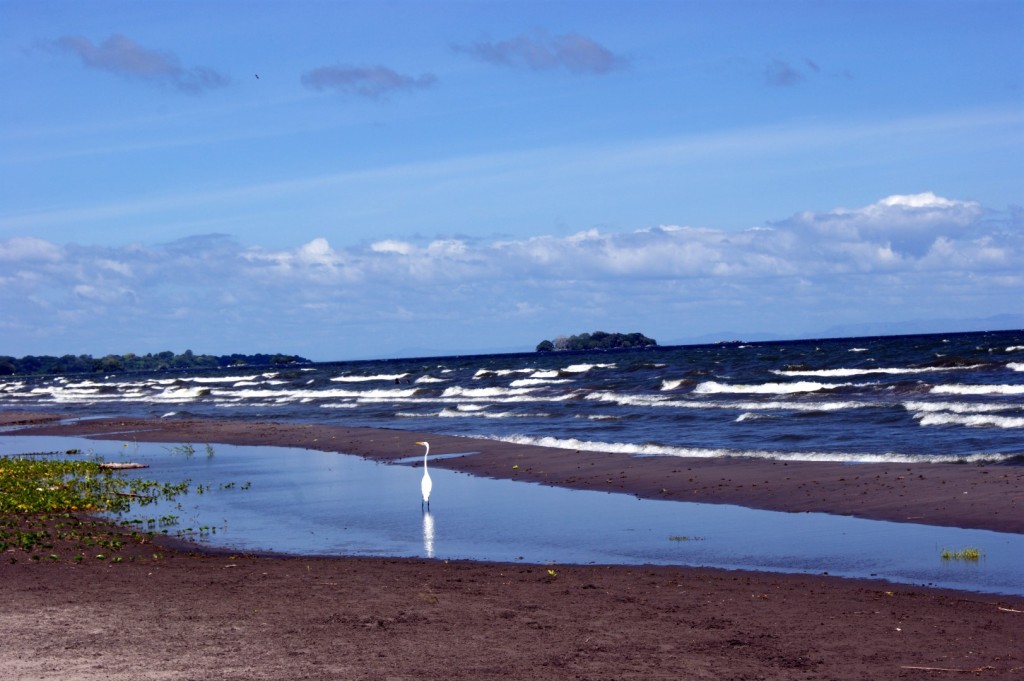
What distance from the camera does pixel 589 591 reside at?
10883mm

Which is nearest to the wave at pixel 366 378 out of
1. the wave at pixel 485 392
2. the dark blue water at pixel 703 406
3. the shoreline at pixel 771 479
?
the dark blue water at pixel 703 406

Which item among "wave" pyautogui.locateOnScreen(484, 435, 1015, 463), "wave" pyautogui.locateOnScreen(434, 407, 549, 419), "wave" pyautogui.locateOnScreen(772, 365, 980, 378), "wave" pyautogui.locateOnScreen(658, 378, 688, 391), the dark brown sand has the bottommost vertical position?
the dark brown sand

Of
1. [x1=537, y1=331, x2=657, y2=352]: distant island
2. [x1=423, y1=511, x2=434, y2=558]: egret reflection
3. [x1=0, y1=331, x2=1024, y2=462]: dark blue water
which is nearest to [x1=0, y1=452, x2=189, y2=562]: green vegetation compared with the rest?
[x1=423, y1=511, x2=434, y2=558]: egret reflection

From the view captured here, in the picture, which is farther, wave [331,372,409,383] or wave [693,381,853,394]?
wave [331,372,409,383]

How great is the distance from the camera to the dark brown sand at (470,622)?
26.9ft

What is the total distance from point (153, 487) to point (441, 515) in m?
7.24

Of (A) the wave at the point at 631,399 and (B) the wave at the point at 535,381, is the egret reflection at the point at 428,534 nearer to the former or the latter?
(A) the wave at the point at 631,399

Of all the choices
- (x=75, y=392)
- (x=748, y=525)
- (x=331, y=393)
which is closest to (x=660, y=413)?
(x=748, y=525)

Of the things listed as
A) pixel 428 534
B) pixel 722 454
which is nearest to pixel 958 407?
pixel 722 454

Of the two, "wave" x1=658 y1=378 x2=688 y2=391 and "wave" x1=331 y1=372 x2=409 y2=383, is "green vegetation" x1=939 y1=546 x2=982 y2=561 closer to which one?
"wave" x1=658 y1=378 x2=688 y2=391

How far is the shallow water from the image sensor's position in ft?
41.6

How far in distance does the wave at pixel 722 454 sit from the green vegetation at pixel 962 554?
8415 mm

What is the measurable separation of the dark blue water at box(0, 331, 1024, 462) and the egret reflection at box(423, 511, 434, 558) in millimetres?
8983

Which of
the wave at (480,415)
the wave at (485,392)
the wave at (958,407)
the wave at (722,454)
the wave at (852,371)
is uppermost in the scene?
the wave at (852,371)
